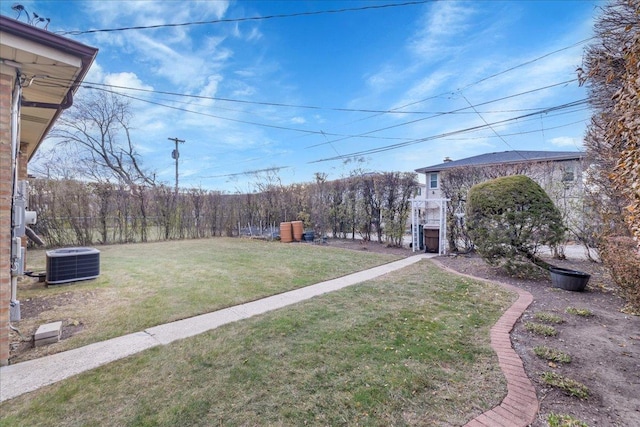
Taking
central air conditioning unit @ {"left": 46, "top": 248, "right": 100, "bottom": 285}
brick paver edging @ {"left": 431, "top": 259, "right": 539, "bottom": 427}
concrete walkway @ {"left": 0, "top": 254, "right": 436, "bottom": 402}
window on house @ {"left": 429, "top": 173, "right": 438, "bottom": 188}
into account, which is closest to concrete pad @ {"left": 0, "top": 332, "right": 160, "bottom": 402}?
concrete walkway @ {"left": 0, "top": 254, "right": 436, "bottom": 402}

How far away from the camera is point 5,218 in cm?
251

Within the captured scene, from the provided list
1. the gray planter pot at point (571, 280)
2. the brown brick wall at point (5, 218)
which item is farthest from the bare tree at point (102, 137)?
the gray planter pot at point (571, 280)

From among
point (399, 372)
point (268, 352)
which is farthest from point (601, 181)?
point (268, 352)

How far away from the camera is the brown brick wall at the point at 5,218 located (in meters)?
2.48

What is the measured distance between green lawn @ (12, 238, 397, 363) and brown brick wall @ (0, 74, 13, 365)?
0.35 metres

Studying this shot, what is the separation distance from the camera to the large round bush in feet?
17.7

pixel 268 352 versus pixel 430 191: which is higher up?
pixel 430 191

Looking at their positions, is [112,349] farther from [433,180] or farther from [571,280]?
[433,180]

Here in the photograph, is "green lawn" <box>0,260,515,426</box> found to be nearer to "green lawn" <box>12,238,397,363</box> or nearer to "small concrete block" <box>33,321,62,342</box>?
"green lawn" <box>12,238,397,363</box>

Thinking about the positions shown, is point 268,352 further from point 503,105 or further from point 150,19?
point 503,105

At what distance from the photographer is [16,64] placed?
Result: 2658 millimetres

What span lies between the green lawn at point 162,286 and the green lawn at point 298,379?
1.00 m

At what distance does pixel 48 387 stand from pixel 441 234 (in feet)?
30.3

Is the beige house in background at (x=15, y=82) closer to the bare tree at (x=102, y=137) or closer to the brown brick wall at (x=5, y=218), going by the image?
the brown brick wall at (x=5, y=218)
